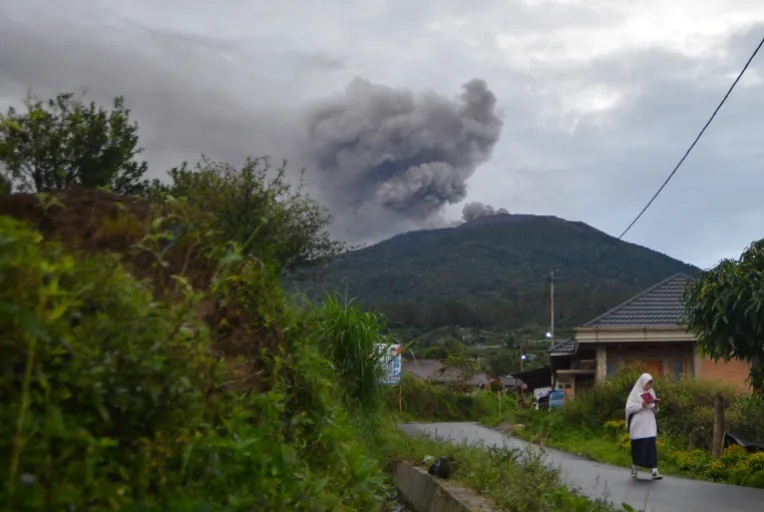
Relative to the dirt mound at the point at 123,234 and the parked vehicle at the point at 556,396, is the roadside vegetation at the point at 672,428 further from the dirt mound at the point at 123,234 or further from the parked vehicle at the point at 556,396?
the dirt mound at the point at 123,234

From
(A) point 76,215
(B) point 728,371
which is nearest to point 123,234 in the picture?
(A) point 76,215

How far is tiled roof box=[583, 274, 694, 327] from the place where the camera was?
1576 inches

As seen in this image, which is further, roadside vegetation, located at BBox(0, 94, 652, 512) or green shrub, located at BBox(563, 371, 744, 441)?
green shrub, located at BBox(563, 371, 744, 441)

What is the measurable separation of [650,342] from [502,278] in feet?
401

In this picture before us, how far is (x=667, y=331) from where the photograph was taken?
37.4m

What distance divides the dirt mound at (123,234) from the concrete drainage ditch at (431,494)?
4.02 meters

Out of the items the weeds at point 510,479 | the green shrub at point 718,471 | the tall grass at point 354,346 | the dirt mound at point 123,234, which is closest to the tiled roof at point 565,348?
the green shrub at point 718,471

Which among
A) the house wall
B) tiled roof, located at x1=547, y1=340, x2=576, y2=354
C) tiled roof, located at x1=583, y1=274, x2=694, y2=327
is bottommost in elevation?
the house wall

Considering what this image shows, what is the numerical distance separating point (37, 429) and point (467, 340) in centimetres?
10577

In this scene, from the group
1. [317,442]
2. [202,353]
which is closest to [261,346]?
[317,442]

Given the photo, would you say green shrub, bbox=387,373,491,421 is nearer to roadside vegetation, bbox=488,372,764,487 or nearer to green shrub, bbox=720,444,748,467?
roadside vegetation, bbox=488,372,764,487

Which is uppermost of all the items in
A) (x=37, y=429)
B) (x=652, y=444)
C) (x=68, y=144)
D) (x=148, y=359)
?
(x=68, y=144)

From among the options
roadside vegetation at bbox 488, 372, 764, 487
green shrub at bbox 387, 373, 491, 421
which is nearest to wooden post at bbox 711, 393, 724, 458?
roadside vegetation at bbox 488, 372, 764, 487

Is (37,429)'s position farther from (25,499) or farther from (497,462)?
(497,462)
